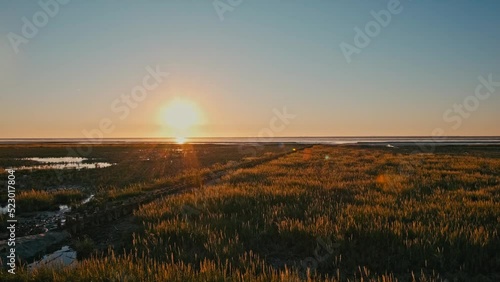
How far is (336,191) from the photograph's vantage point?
47.6 feet

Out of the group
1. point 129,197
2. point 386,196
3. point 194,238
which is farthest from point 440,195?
point 129,197

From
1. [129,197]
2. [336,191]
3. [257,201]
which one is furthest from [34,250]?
[336,191]

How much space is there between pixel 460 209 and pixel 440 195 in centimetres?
244

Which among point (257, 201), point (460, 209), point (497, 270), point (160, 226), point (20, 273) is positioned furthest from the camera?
point (257, 201)

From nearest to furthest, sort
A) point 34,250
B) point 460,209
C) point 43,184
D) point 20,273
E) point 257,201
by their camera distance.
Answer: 1. point 20,273
2. point 34,250
3. point 460,209
4. point 257,201
5. point 43,184

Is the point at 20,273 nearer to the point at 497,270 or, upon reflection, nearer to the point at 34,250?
the point at 34,250

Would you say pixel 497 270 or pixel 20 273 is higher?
pixel 20 273

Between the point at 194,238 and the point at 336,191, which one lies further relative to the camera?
the point at 336,191

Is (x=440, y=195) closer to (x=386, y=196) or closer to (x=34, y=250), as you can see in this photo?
(x=386, y=196)

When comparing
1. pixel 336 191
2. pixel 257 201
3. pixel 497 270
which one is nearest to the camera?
pixel 497 270

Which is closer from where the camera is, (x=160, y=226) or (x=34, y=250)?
(x=34, y=250)

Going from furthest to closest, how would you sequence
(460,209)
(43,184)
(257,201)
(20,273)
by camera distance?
1. (43,184)
2. (257,201)
3. (460,209)
4. (20,273)

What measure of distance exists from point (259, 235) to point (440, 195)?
8.02 meters

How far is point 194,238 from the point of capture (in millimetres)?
8047
